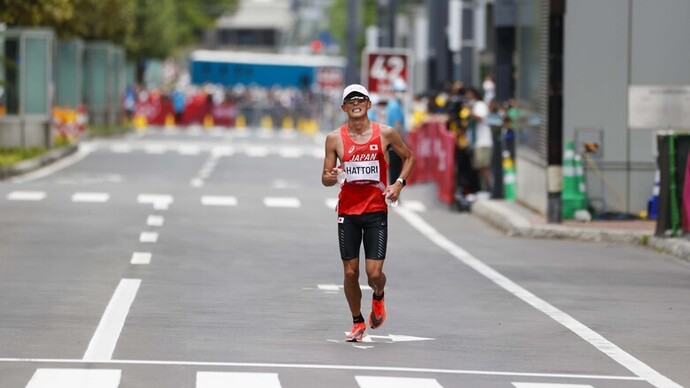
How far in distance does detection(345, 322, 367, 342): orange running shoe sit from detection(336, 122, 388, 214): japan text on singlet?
79cm

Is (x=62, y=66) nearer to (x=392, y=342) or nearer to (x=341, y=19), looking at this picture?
(x=392, y=342)

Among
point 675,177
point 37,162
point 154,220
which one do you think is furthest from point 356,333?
point 37,162

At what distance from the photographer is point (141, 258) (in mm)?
19094

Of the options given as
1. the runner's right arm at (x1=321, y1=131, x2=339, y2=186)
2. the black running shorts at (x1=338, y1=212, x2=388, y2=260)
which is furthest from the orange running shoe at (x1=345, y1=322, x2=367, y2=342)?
the runner's right arm at (x1=321, y1=131, x2=339, y2=186)

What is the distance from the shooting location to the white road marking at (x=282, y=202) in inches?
1120

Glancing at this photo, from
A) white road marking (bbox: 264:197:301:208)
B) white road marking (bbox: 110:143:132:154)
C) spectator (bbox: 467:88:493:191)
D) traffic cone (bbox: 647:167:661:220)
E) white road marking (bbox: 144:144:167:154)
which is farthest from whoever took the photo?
white road marking (bbox: 144:144:167:154)

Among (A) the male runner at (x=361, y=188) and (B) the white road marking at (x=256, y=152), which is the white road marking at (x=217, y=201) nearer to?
(A) the male runner at (x=361, y=188)

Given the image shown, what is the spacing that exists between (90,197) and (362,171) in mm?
15527

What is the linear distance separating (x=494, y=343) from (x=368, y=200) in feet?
4.19

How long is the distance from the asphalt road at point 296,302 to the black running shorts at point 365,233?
1.87 feet

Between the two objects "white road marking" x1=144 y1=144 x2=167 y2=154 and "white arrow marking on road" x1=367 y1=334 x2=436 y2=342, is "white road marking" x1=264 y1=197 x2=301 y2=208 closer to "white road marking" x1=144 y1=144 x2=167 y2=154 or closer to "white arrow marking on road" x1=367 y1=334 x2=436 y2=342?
"white arrow marking on road" x1=367 y1=334 x2=436 y2=342

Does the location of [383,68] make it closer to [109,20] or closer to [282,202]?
[282,202]

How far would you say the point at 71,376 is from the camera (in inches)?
429

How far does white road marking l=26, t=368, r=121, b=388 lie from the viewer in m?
10.6
